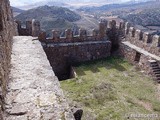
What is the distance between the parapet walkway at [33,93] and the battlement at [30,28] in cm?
646

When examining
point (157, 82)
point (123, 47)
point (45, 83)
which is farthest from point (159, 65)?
point (45, 83)

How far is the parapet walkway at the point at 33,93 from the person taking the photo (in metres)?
3.90

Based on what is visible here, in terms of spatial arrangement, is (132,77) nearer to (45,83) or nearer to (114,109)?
(114,109)

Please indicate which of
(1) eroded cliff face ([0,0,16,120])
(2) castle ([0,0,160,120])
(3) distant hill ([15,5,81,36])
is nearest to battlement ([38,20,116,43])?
(2) castle ([0,0,160,120])

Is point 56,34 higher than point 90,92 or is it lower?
higher

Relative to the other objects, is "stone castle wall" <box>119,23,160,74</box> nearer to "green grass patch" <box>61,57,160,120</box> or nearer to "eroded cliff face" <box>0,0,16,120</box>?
"green grass patch" <box>61,57,160,120</box>

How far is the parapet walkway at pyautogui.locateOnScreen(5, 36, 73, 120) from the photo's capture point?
390 centimetres

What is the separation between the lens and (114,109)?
333 inches

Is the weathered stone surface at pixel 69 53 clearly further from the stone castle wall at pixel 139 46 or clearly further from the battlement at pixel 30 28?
the stone castle wall at pixel 139 46

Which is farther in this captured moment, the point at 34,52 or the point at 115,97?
the point at 115,97

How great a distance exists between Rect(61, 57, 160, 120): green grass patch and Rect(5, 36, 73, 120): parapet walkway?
2.51m

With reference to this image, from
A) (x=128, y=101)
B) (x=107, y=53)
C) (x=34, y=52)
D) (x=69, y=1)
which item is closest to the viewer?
(x=34, y=52)

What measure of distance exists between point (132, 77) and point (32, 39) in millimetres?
5018

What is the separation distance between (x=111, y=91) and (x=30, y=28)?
598 centimetres
